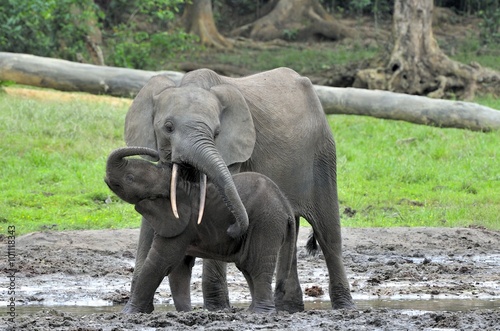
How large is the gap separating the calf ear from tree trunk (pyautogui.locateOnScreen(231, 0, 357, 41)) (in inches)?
822

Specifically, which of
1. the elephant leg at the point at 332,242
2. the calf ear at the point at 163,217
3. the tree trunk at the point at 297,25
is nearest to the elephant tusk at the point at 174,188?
the calf ear at the point at 163,217

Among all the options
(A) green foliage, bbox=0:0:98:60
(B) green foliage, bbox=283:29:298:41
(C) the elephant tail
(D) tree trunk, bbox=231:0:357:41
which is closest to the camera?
(C) the elephant tail

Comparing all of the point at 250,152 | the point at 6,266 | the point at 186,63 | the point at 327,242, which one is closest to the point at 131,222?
the point at 6,266

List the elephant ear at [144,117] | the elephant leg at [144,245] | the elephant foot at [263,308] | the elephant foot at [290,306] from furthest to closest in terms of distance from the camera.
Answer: the elephant foot at [290,306], the elephant leg at [144,245], the elephant ear at [144,117], the elephant foot at [263,308]

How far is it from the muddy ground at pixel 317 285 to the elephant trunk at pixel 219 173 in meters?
0.59

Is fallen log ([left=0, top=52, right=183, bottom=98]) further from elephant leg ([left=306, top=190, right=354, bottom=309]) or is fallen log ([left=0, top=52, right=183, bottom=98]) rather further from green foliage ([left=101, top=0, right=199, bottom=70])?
elephant leg ([left=306, top=190, right=354, bottom=309])

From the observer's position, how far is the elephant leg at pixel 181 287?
7254 mm

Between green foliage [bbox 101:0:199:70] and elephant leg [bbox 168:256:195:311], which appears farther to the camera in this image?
green foliage [bbox 101:0:199:70]

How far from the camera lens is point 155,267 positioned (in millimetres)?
6816

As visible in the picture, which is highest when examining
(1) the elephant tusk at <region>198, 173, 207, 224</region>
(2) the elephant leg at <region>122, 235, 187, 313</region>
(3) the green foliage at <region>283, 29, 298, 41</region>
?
(3) the green foliage at <region>283, 29, 298, 41</region>

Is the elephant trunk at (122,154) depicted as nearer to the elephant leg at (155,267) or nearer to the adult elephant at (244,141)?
the adult elephant at (244,141)

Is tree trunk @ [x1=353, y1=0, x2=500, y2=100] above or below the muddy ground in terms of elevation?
above

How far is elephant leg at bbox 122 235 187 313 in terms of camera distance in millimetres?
6828

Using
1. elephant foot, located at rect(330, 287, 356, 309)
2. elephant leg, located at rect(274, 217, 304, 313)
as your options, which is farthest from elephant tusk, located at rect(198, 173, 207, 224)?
elephant foot, located at rect(330, 287, 356, 309)
